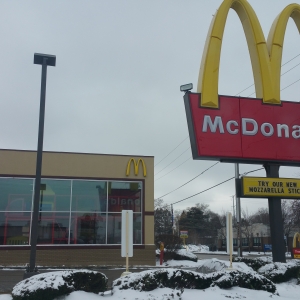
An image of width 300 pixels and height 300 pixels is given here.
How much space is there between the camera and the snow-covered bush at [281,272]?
39.5ft

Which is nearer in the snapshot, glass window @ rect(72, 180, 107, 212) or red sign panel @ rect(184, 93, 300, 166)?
red sign panel @ rect(184, 93, 300, 166)

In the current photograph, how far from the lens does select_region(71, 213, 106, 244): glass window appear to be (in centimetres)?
2495

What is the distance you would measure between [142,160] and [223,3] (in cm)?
1277

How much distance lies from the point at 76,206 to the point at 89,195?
105 cm

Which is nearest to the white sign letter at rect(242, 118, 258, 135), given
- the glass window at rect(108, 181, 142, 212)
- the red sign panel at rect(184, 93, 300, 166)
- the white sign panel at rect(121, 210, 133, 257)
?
the red sign panel at rect(184, 93, 300, 166)

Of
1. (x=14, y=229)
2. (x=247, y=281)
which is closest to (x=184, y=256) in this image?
(x=14, y=229)

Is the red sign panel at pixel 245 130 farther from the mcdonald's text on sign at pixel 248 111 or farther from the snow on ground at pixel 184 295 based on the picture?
the snow on ground at pixel 184 295

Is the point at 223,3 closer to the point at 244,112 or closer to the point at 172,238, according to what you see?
the point at 244,112

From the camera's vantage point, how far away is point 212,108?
48.8ft

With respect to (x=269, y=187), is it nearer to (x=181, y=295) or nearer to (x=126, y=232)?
(x=126, y=232)

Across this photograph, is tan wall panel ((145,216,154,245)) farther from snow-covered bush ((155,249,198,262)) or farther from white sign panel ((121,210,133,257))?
white sign panel ((121,210,133,257))

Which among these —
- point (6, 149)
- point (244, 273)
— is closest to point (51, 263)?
point (6, 149)

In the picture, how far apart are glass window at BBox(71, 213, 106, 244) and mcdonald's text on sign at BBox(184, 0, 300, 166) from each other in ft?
41.4

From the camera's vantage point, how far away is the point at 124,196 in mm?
26156
